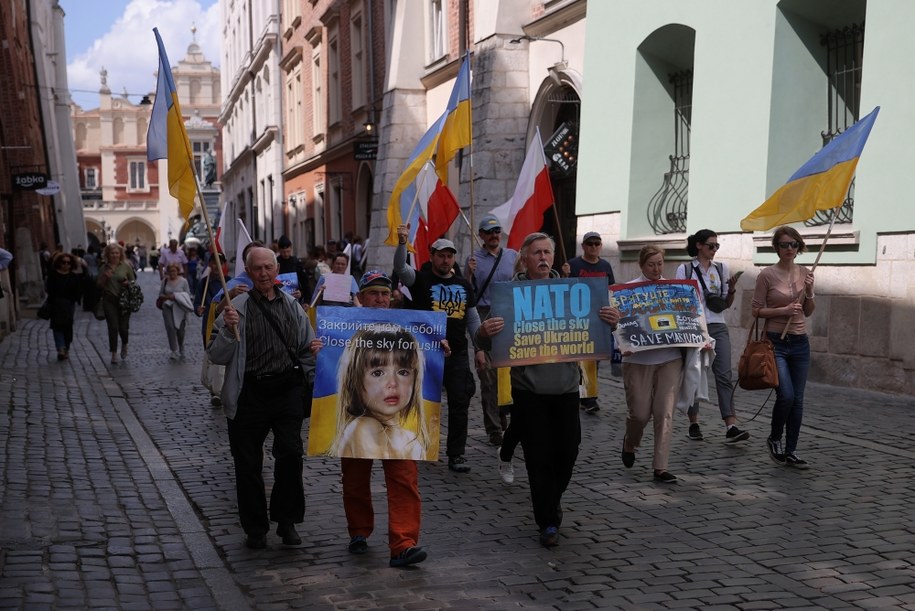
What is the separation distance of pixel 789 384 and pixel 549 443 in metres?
2.67

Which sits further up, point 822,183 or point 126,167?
point 126,167

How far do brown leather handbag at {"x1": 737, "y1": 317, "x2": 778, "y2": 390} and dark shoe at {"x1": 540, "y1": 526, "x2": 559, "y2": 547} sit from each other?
2.58 m

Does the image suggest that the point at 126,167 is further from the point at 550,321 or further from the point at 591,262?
the point at 550,321

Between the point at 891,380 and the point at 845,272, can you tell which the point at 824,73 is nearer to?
the point at 845,272

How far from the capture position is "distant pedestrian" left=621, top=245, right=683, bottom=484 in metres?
7.77

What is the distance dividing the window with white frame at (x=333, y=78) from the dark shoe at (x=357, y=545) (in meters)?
27.9

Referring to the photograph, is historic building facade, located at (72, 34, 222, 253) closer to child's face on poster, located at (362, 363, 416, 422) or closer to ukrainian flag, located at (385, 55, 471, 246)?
ukrainian flag, located at (385, 55, 471, 246)

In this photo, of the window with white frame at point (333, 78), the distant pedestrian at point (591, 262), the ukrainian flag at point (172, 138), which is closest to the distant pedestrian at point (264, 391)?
the ukrainian flag at point (172, 138)

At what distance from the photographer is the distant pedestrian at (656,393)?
25.5ft

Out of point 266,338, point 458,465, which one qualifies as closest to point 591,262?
point 458,465

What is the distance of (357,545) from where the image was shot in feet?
20.0

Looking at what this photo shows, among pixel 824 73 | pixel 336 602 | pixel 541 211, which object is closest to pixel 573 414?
pixel 336 602

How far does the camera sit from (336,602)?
5.21 meters

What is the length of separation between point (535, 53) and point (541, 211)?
8.73 metres
